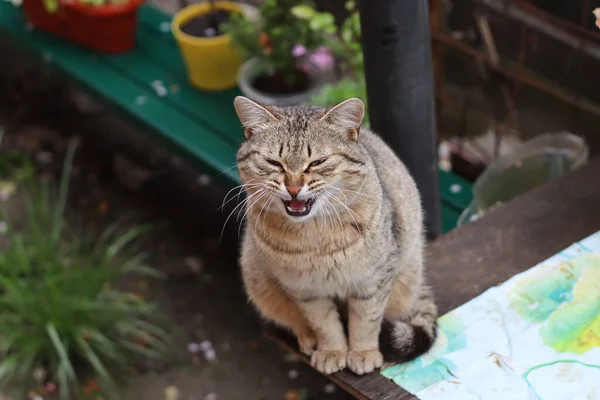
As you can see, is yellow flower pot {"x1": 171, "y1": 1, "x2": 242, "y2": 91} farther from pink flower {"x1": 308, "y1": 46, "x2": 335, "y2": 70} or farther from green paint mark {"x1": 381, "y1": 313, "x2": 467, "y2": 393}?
green paint mark {"x1": 381, "y1": 313, "x2": 467, "y2": 393}

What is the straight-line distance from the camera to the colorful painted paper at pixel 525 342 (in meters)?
1.70

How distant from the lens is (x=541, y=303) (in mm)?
1877

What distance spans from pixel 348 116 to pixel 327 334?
0.51 meters

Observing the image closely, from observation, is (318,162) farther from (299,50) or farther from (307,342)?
(299,50)

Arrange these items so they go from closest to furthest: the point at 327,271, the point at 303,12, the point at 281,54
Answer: the point at 327,271 < the point at 303,12 < the point at 281,54

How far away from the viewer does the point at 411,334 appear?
1779 millimetres

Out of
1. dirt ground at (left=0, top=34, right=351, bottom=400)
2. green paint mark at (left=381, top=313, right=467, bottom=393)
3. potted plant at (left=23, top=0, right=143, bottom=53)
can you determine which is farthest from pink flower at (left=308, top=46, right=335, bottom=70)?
green paint mark at (left=381, top=313, right=467, bottom=393)

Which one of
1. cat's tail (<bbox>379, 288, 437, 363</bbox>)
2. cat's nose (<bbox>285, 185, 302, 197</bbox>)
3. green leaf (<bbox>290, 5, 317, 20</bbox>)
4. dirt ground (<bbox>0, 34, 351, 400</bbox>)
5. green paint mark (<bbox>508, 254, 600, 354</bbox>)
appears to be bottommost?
Answer: dirt ground (<bbox>0, 34, 351, 400</bbox>)

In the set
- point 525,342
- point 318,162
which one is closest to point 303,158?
point 318,162

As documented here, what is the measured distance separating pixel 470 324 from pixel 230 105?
1.37 meters

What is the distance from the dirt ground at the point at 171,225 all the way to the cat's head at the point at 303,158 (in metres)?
1.16

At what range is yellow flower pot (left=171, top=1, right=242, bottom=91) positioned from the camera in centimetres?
285

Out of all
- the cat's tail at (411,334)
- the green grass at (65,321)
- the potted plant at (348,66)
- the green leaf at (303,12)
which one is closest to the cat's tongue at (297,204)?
the cat's tail at (411,334)

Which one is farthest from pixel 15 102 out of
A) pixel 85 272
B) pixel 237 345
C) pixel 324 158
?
pixel 324 158
